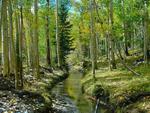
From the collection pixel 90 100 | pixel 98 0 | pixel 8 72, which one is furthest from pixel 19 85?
pixel 98 0

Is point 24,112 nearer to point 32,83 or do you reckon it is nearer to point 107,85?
point 107,85

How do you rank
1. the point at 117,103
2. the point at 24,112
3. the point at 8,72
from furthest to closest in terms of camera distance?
the point at 8,72, the point at 117,103, the point at 24,112

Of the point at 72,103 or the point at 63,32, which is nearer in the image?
the point at 72,103

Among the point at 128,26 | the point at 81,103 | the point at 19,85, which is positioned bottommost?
the point at 81,103

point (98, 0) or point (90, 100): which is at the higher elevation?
point (98, 0)

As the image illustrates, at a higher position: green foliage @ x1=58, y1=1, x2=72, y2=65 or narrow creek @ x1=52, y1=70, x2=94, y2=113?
green foliage @ x1=58, y1=1, x2=72, y2=65

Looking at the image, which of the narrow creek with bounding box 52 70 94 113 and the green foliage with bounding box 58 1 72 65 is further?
the green foliage with bounding box 58 1 72 65

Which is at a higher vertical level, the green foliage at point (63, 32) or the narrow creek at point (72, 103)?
the green foliage at point (63, 32)

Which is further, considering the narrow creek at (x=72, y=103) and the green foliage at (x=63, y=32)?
the green foliage at (x=63, y=32)

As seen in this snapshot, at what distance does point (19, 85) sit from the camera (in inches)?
785

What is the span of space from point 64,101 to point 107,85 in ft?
9.76

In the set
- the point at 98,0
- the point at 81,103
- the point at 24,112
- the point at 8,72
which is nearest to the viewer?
the point at 24,112

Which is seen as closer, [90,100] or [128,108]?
[128,108]

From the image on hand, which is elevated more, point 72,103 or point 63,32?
point 63,32
